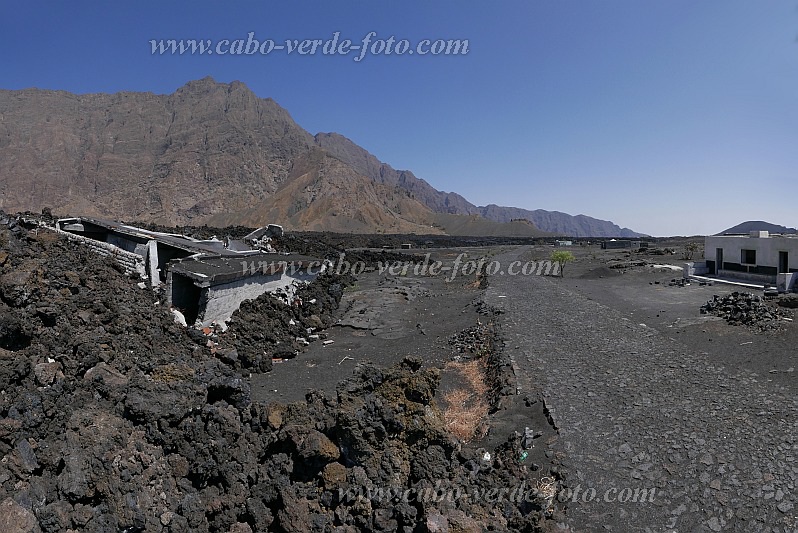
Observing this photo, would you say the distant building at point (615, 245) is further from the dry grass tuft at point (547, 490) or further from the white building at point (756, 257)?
the dry grass tuft at point (547, 490)

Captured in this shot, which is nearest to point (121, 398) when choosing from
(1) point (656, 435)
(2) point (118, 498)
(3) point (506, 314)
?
(2) point (118, 498)

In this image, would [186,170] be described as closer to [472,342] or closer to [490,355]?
[472,342]

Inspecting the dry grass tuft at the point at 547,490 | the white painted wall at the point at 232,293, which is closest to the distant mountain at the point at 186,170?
the white painted wall at the point at 232,293

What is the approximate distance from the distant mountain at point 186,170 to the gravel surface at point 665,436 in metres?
86.3

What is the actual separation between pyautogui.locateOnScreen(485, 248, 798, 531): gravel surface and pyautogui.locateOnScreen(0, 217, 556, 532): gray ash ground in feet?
2.44

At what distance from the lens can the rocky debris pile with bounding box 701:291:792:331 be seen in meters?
12.6

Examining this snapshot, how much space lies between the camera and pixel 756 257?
22359mm

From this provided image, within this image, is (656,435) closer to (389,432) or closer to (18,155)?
(389,432)

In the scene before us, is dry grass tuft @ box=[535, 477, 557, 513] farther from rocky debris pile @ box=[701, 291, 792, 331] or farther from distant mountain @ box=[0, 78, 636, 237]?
distant mountain @ box=[0, 78, 636, 237]

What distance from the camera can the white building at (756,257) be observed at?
20.3m

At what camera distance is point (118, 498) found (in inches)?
189

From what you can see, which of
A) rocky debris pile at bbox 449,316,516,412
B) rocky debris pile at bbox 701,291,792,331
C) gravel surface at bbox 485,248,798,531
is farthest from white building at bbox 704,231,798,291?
rocky debris pile at bbox 449,316,516,412

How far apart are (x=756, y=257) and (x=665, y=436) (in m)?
21.0

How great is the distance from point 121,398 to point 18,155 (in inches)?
6105
